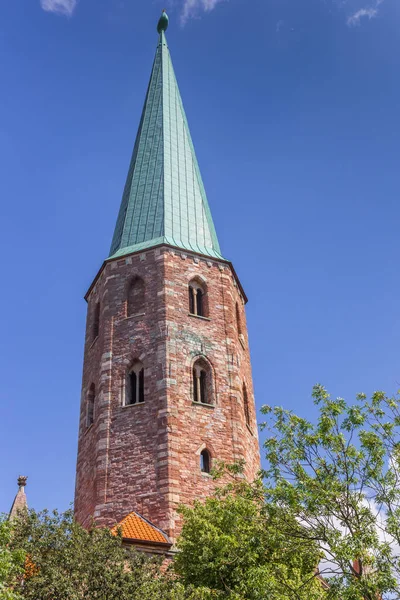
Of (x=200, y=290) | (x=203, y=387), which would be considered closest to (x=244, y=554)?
(x=203, y=387)

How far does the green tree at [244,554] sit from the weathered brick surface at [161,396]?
4355 mm

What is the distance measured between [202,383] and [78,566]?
1154cm

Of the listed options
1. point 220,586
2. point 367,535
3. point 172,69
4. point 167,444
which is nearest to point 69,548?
point 220,586

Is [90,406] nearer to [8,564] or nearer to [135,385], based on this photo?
[135,385]

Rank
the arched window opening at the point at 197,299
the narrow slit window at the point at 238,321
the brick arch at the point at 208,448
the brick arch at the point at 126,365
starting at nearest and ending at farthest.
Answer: the brick arch at the point at 208,448 → the brick arch at the point at 126,365 → the arched window opening at the point at 197,299 → the narrow slit window at the point at 238,321

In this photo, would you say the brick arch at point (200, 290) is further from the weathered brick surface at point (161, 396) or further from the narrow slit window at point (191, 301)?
the weathered brick surface at point (161, 396)

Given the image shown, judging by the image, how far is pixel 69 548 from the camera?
14.3 meters

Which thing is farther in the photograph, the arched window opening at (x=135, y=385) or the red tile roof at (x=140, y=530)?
the arched window opening at (x=135, y=385)

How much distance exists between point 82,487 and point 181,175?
15.0 metres

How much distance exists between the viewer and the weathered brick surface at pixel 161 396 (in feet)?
72.3

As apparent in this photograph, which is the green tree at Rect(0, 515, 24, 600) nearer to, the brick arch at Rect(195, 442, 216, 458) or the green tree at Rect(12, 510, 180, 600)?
the green tree at Rect(12, 510, 180, 600)

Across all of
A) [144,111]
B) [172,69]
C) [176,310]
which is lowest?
[176,310]

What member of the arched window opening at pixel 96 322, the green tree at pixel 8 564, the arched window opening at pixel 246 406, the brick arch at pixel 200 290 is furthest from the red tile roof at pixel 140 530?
the arched window opening at pixel 96 322

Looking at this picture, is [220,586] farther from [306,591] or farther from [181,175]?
[181,175]
